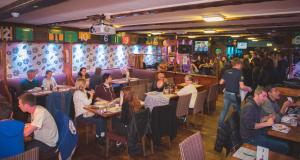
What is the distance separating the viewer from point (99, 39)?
32.1ft

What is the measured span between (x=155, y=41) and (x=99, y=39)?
397 cm

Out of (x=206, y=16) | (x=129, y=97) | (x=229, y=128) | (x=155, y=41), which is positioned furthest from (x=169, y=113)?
(x=155, y=41)

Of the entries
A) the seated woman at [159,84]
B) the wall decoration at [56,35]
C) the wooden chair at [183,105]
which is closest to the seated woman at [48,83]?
the wall decoration at [56,35]

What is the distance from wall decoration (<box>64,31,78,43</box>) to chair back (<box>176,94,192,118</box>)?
5250 mm

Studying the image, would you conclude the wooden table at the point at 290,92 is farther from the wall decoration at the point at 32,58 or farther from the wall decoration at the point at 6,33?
the wall decoration at the point at 6,33

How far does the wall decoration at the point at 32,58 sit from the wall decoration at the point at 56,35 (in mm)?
266

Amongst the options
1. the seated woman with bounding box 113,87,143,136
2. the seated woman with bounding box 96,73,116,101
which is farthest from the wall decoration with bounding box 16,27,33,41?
the seated woman with bounding box 113,87,143,136

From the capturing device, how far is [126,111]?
407cm

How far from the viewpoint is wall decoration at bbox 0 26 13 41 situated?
6754 mm

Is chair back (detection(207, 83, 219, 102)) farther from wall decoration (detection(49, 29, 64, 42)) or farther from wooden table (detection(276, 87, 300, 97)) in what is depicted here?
wall decoration (detection(49, 29, 64, 42))

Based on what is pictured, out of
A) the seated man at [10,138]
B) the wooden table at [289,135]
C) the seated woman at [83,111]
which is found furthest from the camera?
the seated woman at [83,111]


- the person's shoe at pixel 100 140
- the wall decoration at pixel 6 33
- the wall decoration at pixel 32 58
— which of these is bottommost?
the person's shoe at pixel 100 140

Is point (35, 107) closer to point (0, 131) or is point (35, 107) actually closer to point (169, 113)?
point (0, 131)

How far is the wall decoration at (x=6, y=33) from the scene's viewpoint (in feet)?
22.2
